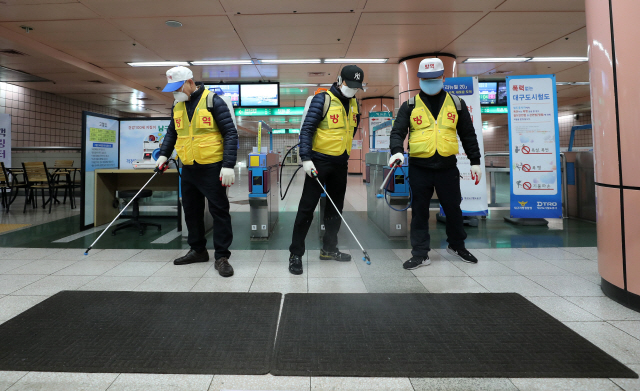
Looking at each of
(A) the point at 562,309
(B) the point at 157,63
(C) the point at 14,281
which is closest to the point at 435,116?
(A) the point at 562,309

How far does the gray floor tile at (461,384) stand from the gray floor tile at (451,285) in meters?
1.01

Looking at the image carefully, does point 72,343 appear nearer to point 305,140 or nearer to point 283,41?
point 305,140

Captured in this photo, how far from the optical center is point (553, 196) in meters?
4.75

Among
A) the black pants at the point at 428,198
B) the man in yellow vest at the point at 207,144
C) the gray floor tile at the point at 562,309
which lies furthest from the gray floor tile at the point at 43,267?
the gray floor tile at the point at 562,309

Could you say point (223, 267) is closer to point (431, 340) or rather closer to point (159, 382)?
point (159, 382)

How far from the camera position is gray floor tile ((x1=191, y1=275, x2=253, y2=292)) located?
2443 millimetres

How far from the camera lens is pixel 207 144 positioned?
279 centimetres

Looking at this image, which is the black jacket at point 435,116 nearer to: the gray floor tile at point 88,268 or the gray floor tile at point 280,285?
the gray floor tile at point 280,285

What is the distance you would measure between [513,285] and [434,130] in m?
1.28

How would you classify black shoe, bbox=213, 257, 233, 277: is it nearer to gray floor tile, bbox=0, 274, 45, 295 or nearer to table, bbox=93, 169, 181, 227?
gray floor tile, bbox=0, 274, 45, 295

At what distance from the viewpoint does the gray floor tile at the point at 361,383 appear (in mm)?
1368

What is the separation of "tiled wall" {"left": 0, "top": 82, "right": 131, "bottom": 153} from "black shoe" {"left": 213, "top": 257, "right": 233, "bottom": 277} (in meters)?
9.55

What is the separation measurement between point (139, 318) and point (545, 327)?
2.17m

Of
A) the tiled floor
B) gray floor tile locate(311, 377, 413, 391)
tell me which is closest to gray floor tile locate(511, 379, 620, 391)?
the tiled floor
